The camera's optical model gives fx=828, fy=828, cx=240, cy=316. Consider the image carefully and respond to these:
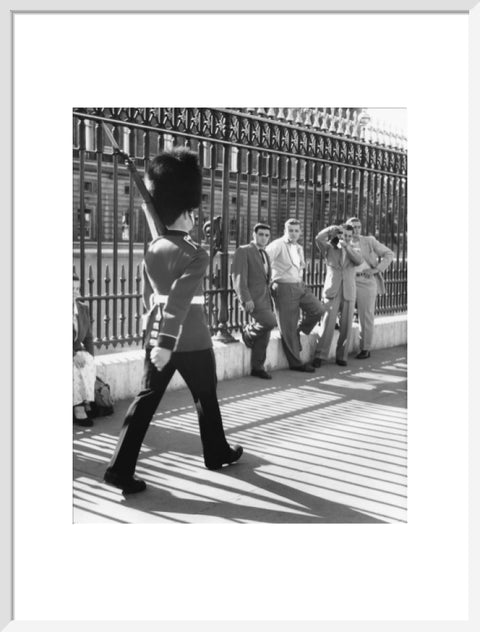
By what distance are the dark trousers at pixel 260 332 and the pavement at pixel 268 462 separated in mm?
469

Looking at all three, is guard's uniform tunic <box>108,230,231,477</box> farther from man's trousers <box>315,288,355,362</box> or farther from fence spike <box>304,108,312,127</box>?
man's trousers <box>315,288,355,362</box>

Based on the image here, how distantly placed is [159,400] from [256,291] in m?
3.61

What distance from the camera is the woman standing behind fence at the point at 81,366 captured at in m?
6.29

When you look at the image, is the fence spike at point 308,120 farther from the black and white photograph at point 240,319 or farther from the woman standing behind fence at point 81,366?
the woman standing behind fence at point 81,366

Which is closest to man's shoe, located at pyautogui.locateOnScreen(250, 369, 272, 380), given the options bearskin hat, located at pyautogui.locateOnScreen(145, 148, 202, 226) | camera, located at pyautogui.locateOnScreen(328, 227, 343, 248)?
camera, located at pyautogui.locateOnScreen(328, 227, 343, 248)

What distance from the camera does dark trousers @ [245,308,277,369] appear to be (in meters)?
8.39

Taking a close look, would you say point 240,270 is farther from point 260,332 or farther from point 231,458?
point 231,458

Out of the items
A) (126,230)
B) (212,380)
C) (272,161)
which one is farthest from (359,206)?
(212,380)

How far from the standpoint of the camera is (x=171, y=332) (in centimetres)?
463

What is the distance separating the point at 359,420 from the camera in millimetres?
6855

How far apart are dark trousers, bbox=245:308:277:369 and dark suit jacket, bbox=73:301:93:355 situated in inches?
88.5

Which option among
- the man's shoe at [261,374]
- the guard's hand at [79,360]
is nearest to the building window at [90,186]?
the guard's hand at [79,360]

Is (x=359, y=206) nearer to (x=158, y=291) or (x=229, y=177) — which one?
(x=229, y=177)
